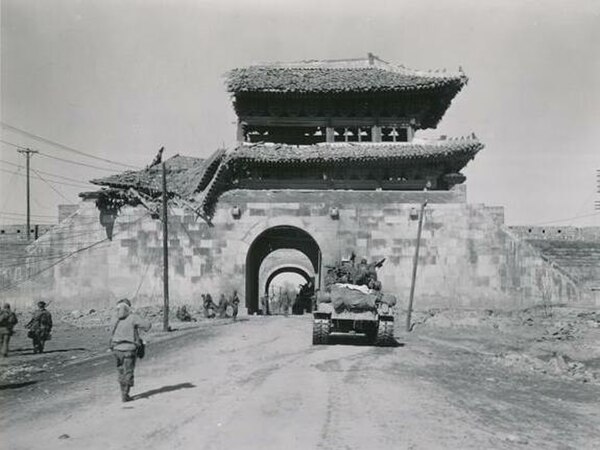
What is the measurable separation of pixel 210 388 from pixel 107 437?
2903 millimetres

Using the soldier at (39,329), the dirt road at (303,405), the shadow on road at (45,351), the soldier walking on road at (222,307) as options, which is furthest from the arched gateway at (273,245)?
the dirt road at (303,405)

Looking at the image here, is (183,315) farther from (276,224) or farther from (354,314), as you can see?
(354,314)

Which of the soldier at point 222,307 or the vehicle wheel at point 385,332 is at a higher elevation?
the vehicle wheel at point 385,332

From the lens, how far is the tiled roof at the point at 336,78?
1035 inches

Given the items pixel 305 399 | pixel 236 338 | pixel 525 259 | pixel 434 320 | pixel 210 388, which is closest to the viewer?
pixel 305 399

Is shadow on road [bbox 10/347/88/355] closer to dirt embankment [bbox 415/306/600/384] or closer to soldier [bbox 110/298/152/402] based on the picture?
soldier [bbox 110/298/152/402]

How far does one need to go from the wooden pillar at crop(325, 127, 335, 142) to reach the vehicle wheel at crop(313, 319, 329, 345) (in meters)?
13.6

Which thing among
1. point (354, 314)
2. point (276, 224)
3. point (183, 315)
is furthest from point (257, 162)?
point (354, 314)

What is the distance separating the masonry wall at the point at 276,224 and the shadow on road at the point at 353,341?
7.43m

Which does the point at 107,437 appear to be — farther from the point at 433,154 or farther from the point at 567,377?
the point at 433,154

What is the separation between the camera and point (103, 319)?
2338 centimetres

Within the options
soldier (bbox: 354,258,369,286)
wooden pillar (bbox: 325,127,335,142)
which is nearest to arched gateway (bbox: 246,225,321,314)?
wooden pillar (bbox: 325,127,335,142)

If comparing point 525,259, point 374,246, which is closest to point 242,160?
point 374,246

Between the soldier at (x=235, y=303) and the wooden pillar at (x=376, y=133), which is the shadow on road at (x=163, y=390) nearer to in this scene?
the soldier at (x=235, y=303)
